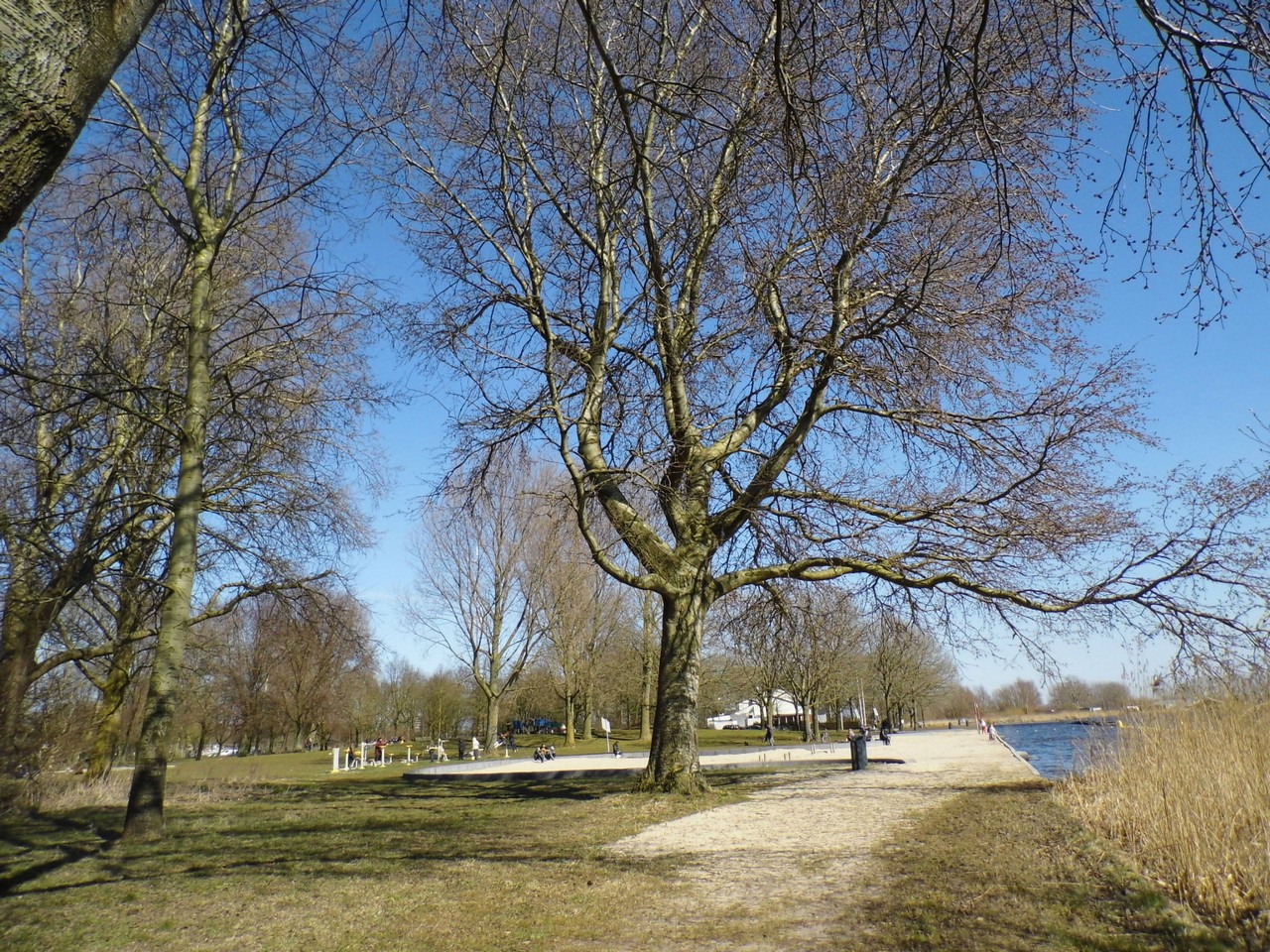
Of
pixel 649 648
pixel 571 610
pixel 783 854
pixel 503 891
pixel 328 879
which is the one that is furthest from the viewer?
pixel 649 648

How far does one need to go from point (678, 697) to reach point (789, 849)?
16.6 ft

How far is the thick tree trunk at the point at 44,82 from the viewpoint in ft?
6.79

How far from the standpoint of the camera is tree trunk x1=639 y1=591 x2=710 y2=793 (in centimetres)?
1241

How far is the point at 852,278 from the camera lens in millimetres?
11773

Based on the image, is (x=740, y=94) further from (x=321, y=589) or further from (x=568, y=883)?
(x=321, y=589)

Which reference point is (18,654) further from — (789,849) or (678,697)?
(789,849)

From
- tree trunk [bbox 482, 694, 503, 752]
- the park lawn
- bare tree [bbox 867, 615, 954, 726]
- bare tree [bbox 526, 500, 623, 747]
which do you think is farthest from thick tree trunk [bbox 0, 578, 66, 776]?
bare tree [bbox 867, 615, 954, 726]

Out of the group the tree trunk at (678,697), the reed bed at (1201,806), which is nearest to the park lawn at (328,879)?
the tree trunk at (678,697)

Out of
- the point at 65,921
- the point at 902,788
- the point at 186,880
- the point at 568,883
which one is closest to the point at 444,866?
the point at 568,883

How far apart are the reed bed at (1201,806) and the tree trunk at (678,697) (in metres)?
5.44

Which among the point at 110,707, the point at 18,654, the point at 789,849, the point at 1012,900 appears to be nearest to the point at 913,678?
the point at 110,707

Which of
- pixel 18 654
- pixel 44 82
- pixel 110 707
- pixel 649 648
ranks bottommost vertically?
pixel 110 707

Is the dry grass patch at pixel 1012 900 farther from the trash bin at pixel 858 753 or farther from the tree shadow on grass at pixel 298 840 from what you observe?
the trash bin at pixel 858 753

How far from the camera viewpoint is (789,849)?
7621mm
